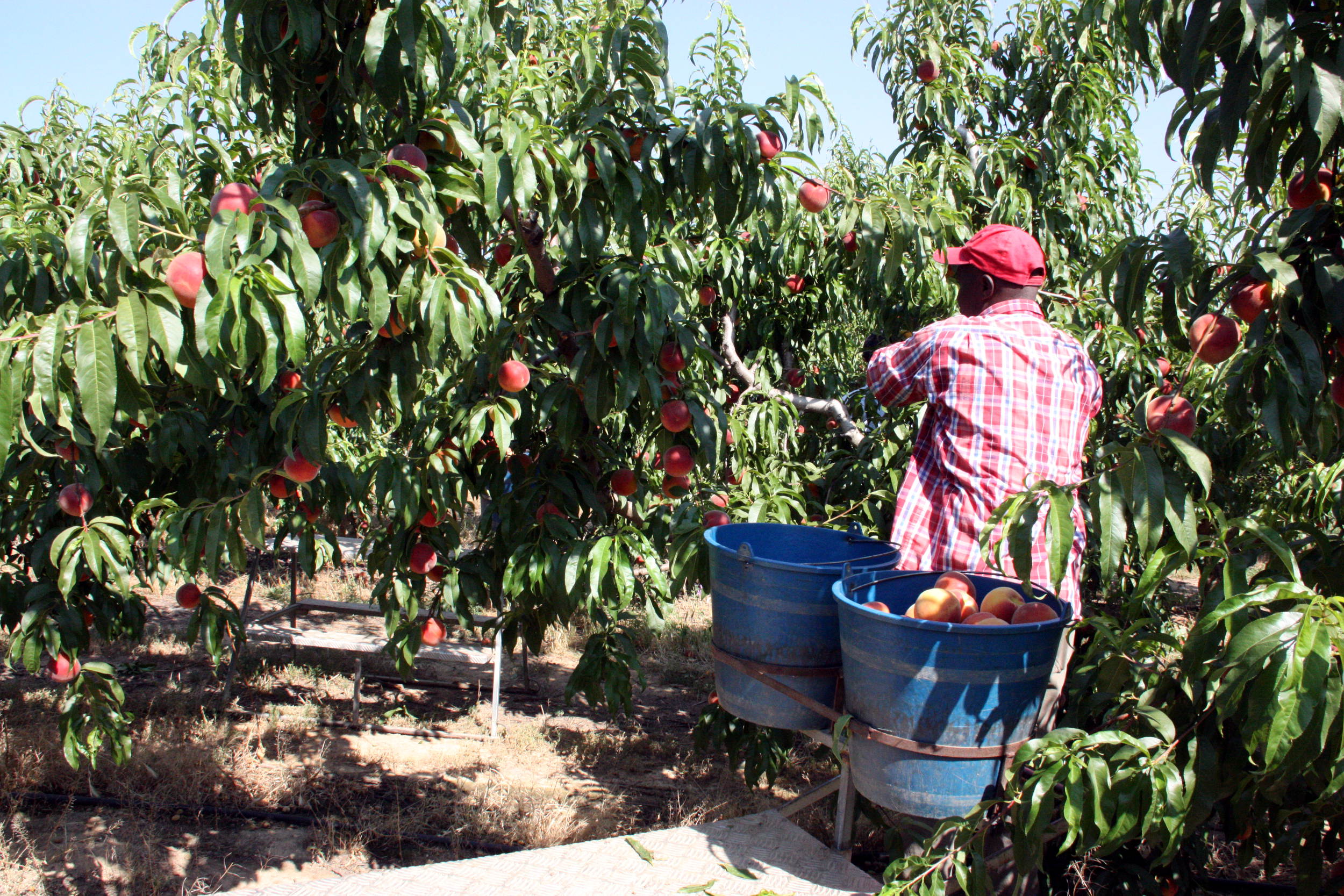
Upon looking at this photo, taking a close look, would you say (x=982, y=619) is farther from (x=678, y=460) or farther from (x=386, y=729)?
(x=386, y=729)

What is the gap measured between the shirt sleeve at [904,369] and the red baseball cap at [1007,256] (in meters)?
0.17

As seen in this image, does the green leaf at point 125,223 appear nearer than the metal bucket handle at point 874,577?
Yes

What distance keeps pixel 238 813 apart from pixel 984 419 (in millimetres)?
3314

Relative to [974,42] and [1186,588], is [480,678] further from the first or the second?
[1186,588]

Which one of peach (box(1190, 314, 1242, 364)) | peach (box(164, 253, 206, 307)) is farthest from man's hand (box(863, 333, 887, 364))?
peach (box(164, 253, 206, 307))

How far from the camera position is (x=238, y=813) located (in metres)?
3.60

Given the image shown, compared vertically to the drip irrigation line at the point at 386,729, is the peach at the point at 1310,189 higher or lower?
higher

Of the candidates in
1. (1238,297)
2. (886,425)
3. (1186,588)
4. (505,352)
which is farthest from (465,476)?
(1186,588)

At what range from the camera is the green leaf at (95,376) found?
1194 mm

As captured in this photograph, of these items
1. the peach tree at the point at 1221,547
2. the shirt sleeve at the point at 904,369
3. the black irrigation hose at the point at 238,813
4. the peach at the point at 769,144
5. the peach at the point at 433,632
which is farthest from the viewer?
the black irrigation hose at the point at 238,813

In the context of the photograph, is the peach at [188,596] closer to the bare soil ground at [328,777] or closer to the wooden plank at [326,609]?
the bare soil ground at [328,777]

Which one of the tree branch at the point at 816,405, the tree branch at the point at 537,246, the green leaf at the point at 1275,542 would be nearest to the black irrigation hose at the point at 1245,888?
the tree branch at the point at 816,405

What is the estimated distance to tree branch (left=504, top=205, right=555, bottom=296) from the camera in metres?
2.08

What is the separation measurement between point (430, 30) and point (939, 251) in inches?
60.4
